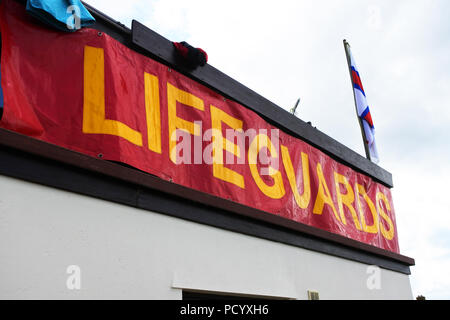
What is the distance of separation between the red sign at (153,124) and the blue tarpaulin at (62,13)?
0.10 meters

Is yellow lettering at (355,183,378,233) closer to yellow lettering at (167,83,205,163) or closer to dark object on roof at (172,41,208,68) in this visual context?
yellow lettering at (167,83,205,163)

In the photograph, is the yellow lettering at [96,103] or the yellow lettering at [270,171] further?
the yellow lettering at [270,171]

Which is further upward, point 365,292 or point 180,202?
point 180,202

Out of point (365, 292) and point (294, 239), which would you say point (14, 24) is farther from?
point (365, 292)

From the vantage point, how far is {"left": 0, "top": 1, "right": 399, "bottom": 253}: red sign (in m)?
3.97

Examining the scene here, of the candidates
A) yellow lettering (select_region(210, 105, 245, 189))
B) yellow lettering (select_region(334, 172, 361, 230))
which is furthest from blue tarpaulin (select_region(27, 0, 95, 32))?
yellow lettering (select_region(334, 172, 361, 230))

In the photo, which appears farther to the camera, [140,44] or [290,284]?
[290,284]

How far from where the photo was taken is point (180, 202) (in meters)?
4.60

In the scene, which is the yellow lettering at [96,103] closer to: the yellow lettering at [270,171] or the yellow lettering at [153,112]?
the yellow lettering at [153,112]

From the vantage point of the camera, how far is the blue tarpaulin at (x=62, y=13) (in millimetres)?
4027

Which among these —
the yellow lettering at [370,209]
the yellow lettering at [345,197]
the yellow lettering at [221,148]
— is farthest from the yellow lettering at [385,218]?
the yellow lettering at [221,148]
